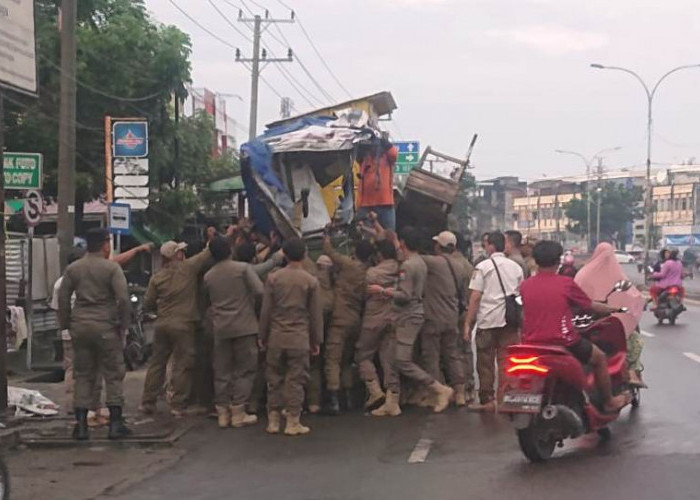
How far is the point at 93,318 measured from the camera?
32.1 ft

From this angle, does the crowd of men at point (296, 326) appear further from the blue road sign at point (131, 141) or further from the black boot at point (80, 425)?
the blue road sign at point (131, 141)

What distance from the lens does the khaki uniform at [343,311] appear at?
442 inches

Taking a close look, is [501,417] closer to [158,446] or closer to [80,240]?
[158,446]

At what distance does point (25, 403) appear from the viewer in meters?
11.7

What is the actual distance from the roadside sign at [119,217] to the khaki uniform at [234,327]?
7.91m

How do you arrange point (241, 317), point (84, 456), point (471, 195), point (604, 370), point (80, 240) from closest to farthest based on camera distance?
1. point (604, 370)
2. point (84, 456)
3. point (241, 317)
4. point (80, 240)
5. point (471, 195)

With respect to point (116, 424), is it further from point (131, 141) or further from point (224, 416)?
point (131, 141)

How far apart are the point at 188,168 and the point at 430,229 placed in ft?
36.7

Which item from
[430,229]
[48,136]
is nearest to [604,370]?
[430,229]

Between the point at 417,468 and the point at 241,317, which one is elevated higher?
the point at 241,317

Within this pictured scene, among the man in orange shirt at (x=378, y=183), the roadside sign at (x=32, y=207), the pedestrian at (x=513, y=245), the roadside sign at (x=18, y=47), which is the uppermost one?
the roadside sign at (x=18, y=47)

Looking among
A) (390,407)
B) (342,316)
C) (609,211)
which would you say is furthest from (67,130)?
(609,211)

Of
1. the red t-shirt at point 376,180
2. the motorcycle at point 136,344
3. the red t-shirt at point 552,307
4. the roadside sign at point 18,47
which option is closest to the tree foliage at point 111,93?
the motorcycle at point 136,344

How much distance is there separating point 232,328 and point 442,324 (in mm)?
2276
